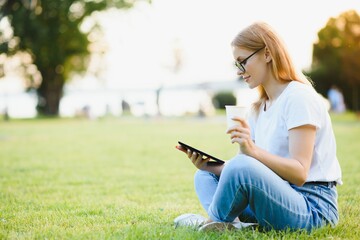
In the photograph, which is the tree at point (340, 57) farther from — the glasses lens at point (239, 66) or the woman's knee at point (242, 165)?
the woman's knee at point (242, 165)

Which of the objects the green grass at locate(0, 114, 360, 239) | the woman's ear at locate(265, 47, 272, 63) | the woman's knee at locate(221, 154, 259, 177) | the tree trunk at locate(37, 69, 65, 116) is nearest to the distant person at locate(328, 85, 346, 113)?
the tree trunk at locate(37, 69, 65, 116)

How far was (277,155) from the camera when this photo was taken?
3.15m

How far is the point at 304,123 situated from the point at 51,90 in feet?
102

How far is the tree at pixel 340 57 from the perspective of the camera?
21.8 metres

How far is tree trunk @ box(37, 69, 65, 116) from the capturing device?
32.4 metres

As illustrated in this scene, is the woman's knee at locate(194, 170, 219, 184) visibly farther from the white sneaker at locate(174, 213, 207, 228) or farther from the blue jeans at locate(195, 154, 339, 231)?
the blue jeans at locate(195, 154, 339, 231)

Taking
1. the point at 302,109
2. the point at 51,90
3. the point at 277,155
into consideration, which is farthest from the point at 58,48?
the point at 302,109

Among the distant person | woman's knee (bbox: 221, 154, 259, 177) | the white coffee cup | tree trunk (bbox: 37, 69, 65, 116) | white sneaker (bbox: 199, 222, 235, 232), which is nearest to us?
the white coffee cup

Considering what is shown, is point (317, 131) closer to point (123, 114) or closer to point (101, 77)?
point (123, 114)

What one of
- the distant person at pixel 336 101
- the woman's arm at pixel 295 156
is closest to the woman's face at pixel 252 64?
the woman's arm at pixel 295 156

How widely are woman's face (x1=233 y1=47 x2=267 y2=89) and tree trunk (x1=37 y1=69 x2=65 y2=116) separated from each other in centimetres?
3056

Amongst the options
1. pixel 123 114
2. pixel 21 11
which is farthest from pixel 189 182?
pixel 123 114

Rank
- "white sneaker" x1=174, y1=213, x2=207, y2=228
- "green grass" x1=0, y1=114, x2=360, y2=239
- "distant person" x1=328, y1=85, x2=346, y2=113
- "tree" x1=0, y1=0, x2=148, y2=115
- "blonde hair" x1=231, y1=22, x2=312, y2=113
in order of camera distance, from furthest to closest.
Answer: "distant person" x1=328, y1=85, x2=346, y2=113 → "tree" x1=0, y1=0, x2=148, y2=115 → "white sneaker" x1=174, y1=213, x2=207, y2=228 → "green grass" x1=0, y1=114, x2=360, y2=239 → "blonde hair" x1=231, y1=22, x2=312, y2=113

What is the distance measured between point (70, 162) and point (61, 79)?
25.7m
